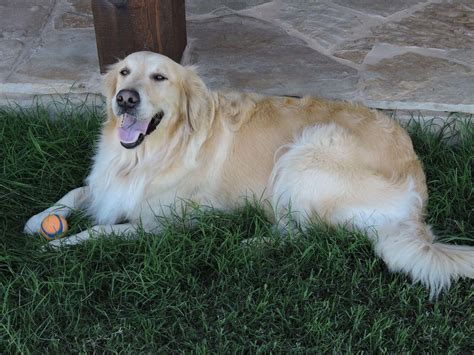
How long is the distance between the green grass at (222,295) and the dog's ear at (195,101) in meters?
0.47

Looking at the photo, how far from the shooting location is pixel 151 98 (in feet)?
10.2

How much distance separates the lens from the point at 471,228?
3326 millimetres

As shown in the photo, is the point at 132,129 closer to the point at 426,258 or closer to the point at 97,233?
the point at 97,233

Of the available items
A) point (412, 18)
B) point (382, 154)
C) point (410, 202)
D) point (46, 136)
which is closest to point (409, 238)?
point (410, 202)

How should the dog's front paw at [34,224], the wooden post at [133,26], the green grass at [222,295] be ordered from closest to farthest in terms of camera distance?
→ the green grass at [222,295]
the dog's front paw at [34,224]
the wooden post at [133,26]

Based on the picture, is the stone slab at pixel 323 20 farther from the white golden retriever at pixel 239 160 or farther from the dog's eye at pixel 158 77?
the dog's eye at pixel 158 77

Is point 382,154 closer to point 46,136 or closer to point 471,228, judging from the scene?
point 471,228

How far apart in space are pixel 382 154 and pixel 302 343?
3.58ft

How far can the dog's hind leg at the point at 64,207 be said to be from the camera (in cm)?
328

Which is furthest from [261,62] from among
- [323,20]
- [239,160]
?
[239,160]

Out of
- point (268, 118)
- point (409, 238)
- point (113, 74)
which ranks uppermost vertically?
point (113, 74)

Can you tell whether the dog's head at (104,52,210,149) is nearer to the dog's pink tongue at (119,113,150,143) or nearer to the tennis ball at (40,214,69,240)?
the dog's pink tongue at (119,113,150,143)

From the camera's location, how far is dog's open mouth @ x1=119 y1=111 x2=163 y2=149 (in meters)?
3.16

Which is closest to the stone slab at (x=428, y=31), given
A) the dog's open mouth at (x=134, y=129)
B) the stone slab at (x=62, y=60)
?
the stone slab at (x=62, y=60)
